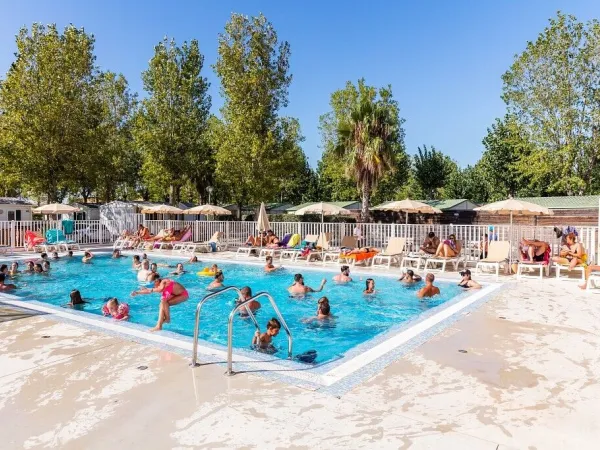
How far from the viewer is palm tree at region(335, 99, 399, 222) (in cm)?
2281

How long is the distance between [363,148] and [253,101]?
31.7ft

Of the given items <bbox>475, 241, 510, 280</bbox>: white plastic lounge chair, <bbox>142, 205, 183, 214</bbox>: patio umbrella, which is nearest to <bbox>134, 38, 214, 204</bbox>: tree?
<bbox>142, 205, 183, 214</bbox>: patio umbrella

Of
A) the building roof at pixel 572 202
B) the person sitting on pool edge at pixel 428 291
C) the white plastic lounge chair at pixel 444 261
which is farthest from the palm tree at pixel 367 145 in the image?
the person sitting on pool edge at pixel 428 291

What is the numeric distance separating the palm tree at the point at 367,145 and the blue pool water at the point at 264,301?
9.98 meters

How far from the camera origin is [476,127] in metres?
38.0

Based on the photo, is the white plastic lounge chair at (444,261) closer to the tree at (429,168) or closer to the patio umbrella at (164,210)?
the patio umbrella at (164,210)

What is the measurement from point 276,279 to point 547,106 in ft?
86.1

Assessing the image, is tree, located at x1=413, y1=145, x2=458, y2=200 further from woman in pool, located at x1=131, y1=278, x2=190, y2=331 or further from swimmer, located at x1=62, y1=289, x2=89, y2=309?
woman in pool, located at x1=131, y1=278, x2=190, y2=331

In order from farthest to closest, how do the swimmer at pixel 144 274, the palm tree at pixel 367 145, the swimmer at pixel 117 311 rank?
the palm tree at pixel 367 145 → the swimmer at pixel 144 274 → the swimmer at pixel 117 311

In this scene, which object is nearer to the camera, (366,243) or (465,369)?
(465,369)

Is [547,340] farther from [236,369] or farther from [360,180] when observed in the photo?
[360,180]

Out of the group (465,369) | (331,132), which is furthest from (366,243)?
(331,132)

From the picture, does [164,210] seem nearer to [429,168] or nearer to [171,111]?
[171,111]

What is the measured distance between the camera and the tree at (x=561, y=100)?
2830 centimetres
